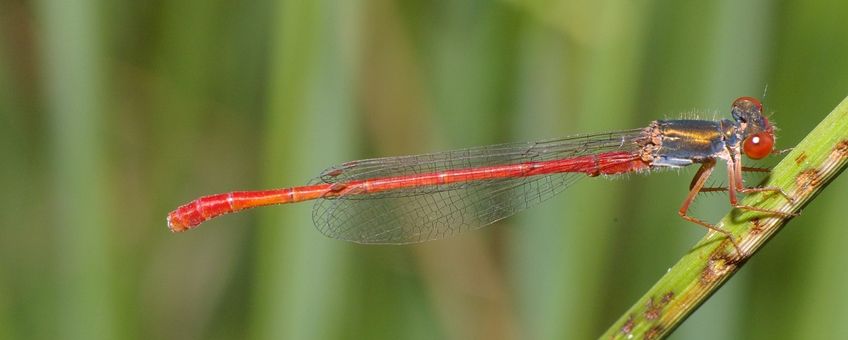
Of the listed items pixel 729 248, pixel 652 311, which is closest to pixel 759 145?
pixel 729 248

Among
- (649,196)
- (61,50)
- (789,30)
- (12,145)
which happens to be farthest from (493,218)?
(12,145)

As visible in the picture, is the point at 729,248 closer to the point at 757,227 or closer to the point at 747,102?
the point at 757,227

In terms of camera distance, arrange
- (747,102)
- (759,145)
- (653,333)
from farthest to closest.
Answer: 1. (747,102)
2. (759,145)
3. (653,333)

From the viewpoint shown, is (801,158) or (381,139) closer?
(801,158)

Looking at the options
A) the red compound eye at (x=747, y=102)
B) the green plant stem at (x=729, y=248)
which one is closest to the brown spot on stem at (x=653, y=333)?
the green plant stem at (x=729, y=248)

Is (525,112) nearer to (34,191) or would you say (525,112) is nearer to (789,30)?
(789,30)
